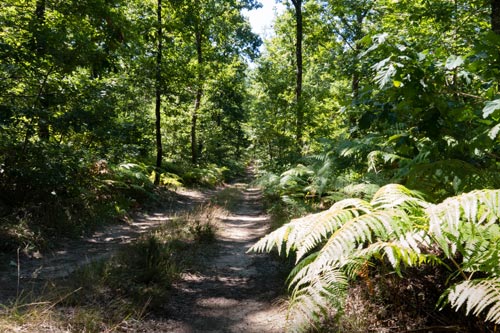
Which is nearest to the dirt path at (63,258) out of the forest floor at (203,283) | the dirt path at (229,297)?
the forest floor at (203,283)

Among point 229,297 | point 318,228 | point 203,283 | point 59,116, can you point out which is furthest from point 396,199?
point 59,116

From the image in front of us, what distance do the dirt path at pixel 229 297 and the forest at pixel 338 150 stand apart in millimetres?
450

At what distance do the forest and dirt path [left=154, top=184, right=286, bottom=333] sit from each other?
1.48 ft

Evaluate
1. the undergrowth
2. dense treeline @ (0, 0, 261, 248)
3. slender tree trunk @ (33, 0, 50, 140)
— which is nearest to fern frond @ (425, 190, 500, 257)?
the undergrowth

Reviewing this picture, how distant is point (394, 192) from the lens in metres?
2.46

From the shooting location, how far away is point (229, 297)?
4.44 m

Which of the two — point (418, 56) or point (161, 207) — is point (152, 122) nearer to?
point (161, 207)

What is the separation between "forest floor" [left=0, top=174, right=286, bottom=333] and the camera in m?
3.64

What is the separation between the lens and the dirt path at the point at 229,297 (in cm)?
367

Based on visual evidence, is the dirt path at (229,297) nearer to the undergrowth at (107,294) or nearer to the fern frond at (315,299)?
the undergrowth at (107,294)

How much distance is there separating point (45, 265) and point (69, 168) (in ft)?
8.61

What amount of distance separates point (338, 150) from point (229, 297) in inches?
94.0

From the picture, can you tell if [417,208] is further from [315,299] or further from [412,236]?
[315,299]

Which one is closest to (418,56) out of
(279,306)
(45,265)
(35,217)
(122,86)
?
(279,306)
